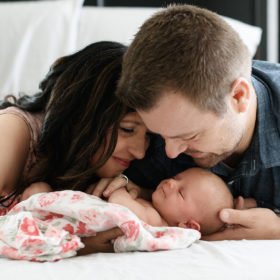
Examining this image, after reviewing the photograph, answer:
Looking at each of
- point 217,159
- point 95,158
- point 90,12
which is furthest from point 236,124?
point 90,12

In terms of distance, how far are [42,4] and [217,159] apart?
1448 millimetres

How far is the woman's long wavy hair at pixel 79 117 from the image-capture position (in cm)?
135

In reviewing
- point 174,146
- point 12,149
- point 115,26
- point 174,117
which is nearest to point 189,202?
point 174,146

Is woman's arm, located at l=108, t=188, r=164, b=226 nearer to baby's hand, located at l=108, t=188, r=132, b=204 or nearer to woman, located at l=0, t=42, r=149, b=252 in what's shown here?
baby's hand, located at l=108, t=188, r=132, b=204

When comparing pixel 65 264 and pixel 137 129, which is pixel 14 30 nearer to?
pixel 137 129

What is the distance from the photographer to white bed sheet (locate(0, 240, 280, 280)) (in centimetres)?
90

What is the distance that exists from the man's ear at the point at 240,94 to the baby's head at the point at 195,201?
0.95ft

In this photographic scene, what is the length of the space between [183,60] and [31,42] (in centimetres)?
134

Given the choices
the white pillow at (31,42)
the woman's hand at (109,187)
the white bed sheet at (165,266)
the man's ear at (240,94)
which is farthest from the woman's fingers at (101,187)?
the white pillow at (31,42)

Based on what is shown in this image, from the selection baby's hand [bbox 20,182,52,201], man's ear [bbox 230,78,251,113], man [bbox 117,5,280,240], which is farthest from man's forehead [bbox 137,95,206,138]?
baby's hand [bbox 20,182,52,201]

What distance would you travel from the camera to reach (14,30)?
85.9 inches

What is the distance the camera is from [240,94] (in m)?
1.16

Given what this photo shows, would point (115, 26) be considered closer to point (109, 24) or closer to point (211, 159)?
point (109, 24)

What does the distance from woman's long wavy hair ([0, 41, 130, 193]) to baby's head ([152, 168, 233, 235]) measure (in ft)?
0.79
